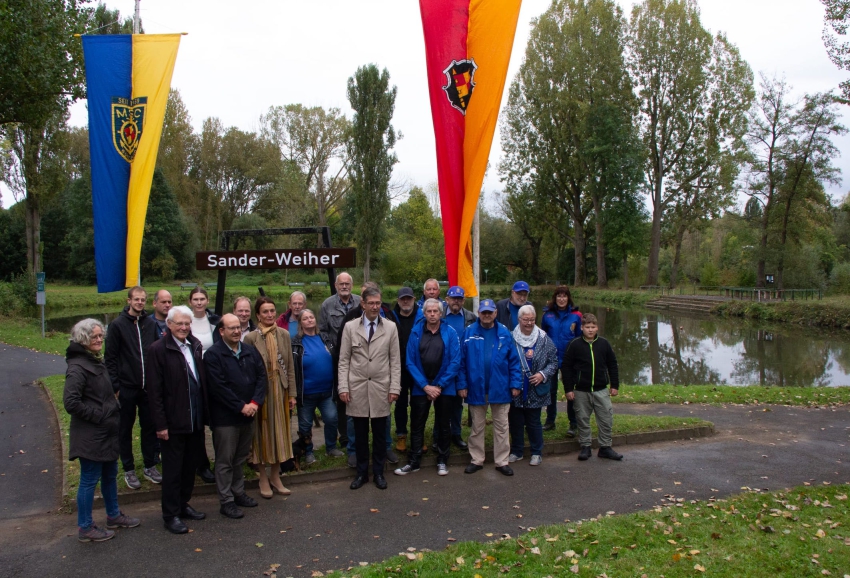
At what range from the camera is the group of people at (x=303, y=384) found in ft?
16.7

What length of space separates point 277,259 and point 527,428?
3.82m

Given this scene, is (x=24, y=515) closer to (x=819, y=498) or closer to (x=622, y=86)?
(x=819, y=498)

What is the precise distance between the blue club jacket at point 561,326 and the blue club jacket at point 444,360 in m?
1.81

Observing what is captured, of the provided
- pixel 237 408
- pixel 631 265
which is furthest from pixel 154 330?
pixel 631 265

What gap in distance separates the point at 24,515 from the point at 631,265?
55.0m

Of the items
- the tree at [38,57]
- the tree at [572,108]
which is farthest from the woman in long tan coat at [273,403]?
the tree at [572,108]

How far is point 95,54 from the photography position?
26.1ft

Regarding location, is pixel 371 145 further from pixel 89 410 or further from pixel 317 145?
pixel 89 410

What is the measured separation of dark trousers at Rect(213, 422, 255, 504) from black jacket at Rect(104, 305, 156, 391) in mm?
1099

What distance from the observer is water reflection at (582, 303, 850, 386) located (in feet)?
55.1

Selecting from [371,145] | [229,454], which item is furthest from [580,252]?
[229,454]

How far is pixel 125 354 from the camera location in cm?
583

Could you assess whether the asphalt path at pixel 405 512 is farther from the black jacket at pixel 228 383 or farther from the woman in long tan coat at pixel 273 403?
the black jacket at pixel 228 383

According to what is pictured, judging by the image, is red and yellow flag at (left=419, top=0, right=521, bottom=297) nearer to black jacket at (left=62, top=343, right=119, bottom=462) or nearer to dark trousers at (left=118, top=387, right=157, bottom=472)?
dark trousers at (left=118, top=387, right=157, bottom=472)
